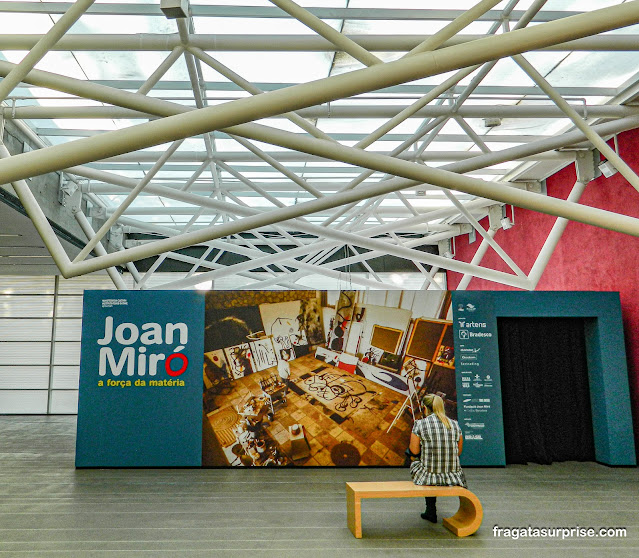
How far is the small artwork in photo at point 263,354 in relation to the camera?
10.5 metres

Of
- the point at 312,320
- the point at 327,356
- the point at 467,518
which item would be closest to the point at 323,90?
the point at 467,518

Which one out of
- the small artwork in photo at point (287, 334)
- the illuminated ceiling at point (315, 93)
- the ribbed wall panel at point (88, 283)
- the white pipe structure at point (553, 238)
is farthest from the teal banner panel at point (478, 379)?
the ribbed wall panel at point (88, 283)

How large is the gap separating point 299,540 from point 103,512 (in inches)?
108

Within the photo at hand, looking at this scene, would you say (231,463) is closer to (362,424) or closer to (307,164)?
(362,424)

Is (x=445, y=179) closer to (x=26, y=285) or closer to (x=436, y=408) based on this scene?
(x=436, y=408)

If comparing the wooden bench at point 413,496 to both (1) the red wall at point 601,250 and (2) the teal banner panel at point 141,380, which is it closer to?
(2) the teal banner panel at point 141,380

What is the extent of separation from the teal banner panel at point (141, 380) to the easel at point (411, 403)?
142 inches

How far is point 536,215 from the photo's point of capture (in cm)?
1489

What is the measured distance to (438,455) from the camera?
20.0 ft

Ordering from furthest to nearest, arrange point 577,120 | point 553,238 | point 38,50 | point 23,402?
point 23,402 < point 553,238 < point 577,120 < point 38,50

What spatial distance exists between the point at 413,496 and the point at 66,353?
19.1 m

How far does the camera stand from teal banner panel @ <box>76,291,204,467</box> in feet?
33.4

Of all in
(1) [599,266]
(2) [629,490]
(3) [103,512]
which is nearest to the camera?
(3) [103,512]

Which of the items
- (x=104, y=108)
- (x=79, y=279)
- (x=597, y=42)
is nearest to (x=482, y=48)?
(x=597, y=42)
